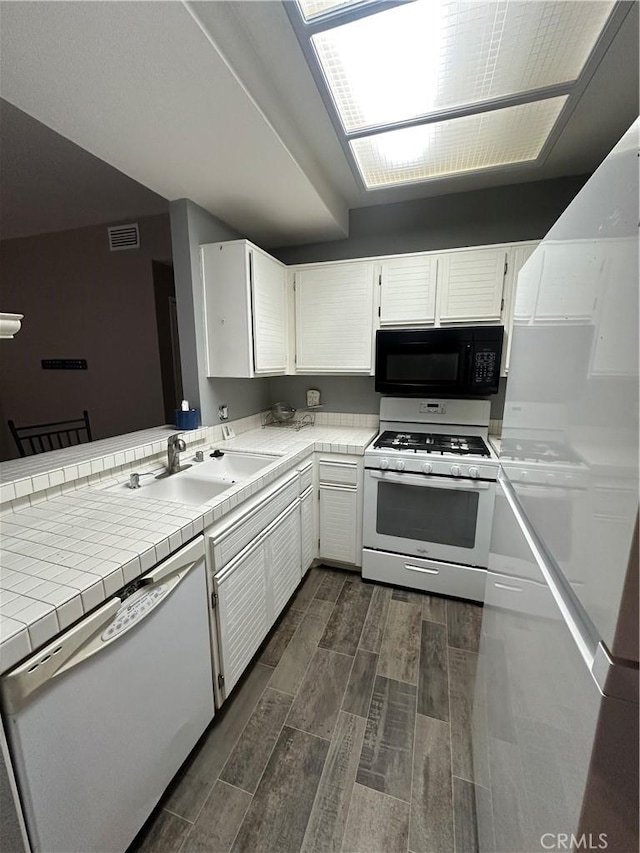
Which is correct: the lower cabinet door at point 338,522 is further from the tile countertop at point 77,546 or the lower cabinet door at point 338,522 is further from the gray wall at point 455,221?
the gray wall at point 455,221

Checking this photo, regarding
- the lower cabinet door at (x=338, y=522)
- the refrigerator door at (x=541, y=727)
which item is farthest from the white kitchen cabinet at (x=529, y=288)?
the lower cabinet door at (x=338, y=522)

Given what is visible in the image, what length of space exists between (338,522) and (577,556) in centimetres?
184

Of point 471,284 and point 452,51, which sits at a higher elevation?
point 452,51

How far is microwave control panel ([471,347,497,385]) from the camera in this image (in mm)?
2100

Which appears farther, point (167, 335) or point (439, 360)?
point (167, 335)

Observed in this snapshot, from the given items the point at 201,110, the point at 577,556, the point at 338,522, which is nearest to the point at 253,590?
the point at 338,522

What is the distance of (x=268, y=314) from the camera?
2273mm

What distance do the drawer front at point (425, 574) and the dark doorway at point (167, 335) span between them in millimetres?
2156

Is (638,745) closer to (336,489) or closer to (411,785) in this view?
(411,785)

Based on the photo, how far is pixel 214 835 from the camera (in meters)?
1.04

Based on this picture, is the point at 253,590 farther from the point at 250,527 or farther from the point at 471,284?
the point at 471,284

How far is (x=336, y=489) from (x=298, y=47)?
2.11 metres

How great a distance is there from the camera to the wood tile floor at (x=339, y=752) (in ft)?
3.43

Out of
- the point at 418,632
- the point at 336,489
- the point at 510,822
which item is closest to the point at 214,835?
the point at 510,822
